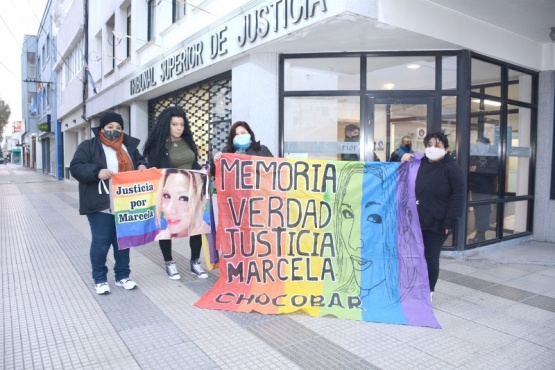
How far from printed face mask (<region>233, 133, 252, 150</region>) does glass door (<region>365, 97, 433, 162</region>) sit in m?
2.49

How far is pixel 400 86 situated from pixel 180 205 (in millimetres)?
3832

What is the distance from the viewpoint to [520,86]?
24.8 feet

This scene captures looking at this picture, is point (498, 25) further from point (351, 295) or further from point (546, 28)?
point (351, 295)

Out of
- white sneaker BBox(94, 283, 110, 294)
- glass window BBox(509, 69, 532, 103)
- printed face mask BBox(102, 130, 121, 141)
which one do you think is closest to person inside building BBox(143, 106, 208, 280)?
printed face mask BBox(102, 130, 121, 141)

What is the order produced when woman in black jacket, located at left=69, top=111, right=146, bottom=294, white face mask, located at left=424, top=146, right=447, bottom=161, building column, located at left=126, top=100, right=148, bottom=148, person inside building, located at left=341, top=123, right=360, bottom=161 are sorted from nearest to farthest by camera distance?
white face mask, located at left=424, top=146, right=447, bottom=161 → woman in black jacket, located at left=69, top=111, right=146, bottom=294 → person inside building, located at left=341, top=123, right=360, bottom=161 → building column, located at left=126, top=100, right=148, bottom=148

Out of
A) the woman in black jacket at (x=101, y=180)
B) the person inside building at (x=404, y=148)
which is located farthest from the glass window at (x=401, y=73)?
the woman in black jacket at (x=101, y=180)

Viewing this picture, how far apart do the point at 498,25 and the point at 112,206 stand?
6279 millimetres

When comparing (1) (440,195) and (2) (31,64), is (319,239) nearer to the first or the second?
(1) (440,195)

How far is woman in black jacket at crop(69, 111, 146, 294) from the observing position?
4.33m

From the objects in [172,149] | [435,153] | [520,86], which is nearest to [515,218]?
→ [520,86]

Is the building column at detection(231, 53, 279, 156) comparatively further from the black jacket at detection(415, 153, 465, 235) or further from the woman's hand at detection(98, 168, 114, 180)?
the black jacket at detection(415, 153, 465, 235)

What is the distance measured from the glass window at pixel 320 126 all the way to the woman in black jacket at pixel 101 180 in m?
2.88

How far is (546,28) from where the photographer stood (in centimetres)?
665

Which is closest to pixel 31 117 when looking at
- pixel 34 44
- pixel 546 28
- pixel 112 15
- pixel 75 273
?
pixel 34 44
